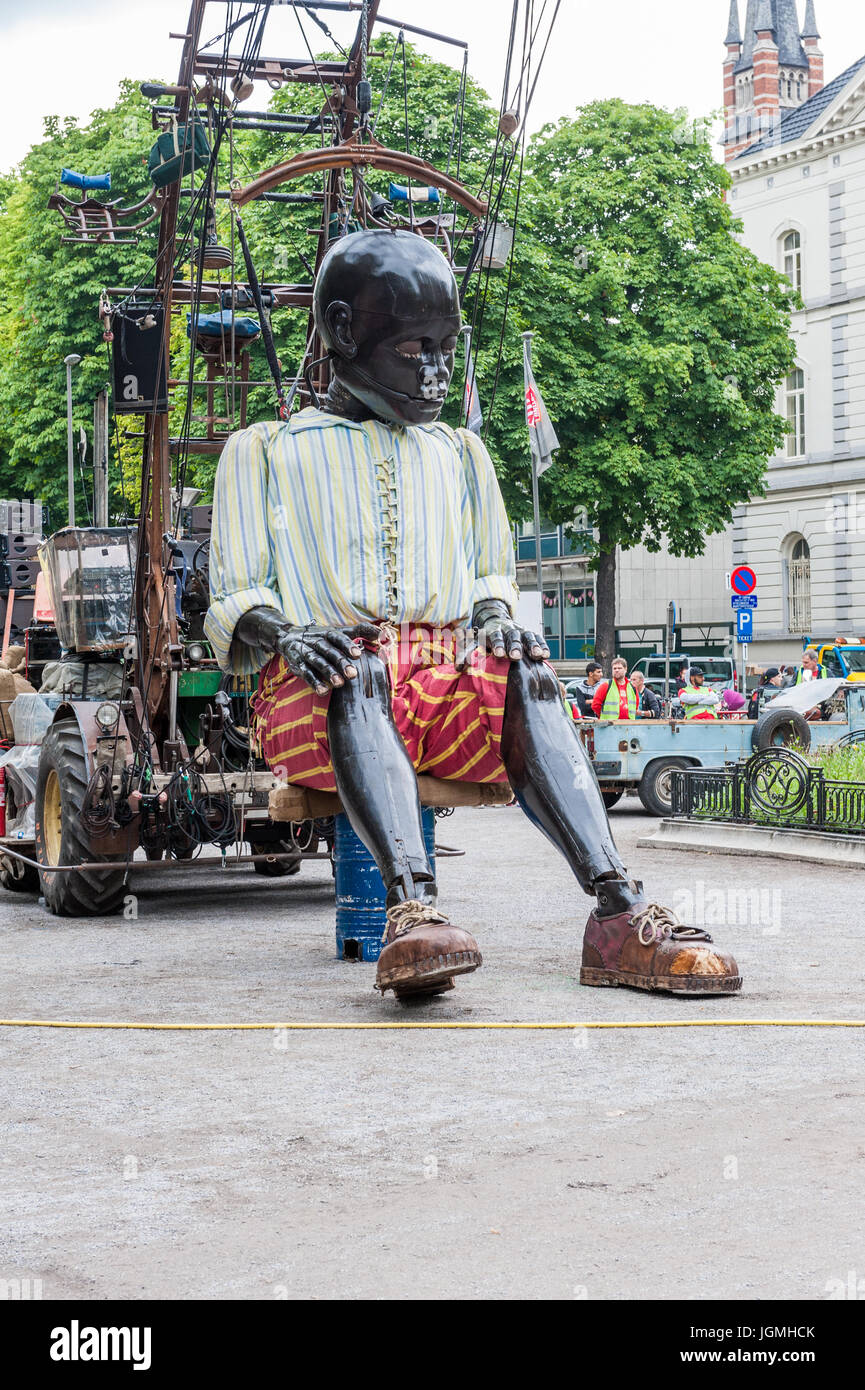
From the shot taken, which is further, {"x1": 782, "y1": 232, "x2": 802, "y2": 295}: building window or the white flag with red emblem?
{"x1": 782, "y1": 232, "x2": 802, "y2": 295}: building window

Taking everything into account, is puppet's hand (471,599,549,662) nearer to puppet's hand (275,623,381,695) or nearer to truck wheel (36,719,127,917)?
puppet's hand (275,623,381,695)

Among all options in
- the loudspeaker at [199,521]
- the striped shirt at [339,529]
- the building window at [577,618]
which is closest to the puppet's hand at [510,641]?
the striped shirt at [339,529]

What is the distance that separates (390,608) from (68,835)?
13.1 ft

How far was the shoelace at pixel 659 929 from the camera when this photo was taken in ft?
20.9

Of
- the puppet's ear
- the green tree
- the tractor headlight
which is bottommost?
the tractor headlight

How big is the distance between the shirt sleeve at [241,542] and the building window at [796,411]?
43085 mm

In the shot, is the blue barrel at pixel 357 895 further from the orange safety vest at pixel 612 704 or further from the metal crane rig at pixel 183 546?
the orange safety vest at pixel 612 704

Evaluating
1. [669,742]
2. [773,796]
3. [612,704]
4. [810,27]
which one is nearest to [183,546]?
[773,796]

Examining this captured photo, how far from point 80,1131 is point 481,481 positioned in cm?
361

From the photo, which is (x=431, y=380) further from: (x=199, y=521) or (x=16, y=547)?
(x=16, y=547)

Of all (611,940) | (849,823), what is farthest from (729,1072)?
(849,823)

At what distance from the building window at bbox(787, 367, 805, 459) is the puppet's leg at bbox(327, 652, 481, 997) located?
43772mm

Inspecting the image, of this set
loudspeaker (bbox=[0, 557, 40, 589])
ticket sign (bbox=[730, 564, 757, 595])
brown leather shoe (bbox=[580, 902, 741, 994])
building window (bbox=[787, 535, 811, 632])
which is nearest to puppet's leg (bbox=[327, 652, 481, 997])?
brown leather shoe (bbox=[580, 902, 741, 994])

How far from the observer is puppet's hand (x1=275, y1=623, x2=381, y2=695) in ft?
21.2
